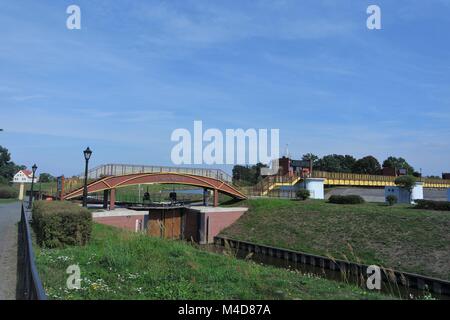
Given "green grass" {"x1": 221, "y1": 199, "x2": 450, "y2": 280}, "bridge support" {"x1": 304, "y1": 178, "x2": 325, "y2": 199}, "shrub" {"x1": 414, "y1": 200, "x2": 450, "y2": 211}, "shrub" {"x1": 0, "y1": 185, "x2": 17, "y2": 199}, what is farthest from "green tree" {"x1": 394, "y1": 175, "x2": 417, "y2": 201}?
"shrub" {"x1": 0, "y1": 185, "x2": 17, "y2": 199}

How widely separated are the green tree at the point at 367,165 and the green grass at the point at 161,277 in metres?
106

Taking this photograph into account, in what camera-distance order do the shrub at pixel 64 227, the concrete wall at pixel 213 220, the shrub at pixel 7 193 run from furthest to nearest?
the shrub at pixel 7 193 < the concrete wall at pixel 213 220 < the shrub at pixel 64 227

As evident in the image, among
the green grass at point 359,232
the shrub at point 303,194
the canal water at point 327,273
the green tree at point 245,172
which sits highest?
the green tree at point 245,172

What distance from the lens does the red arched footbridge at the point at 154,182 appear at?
35472mm

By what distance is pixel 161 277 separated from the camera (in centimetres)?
879

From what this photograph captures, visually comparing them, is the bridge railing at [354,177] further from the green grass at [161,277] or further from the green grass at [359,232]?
the green grass at [161,277]

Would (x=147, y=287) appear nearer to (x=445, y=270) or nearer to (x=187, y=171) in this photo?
(x=445, y=270)

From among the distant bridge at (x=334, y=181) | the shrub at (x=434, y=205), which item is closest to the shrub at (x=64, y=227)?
the shrub at (x=434, y=205)

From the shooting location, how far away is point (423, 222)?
29141mm

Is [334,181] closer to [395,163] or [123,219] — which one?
[123,219]

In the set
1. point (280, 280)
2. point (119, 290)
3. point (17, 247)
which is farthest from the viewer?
point (17, 247)

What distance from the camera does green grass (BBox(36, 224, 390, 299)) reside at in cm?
769
